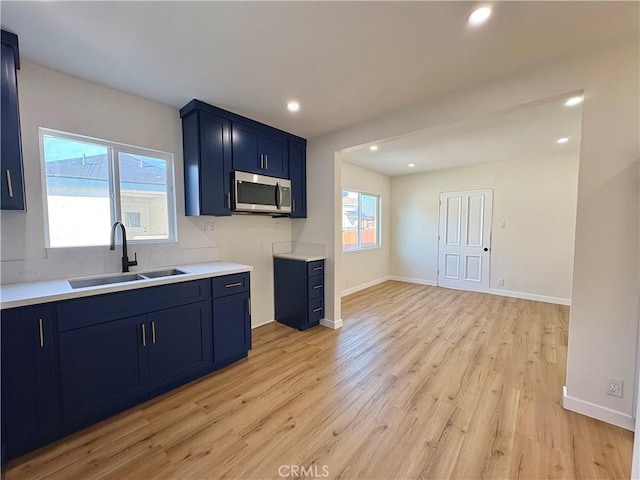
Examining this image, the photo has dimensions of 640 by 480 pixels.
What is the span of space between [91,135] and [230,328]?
208cm

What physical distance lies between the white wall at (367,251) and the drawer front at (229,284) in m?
2.78

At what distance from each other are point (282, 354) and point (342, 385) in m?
0.80

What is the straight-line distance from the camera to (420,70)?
6.73ft

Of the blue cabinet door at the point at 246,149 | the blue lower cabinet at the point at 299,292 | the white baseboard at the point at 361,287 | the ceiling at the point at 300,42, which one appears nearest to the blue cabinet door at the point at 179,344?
the blue lower cabinet at the point at 299,292

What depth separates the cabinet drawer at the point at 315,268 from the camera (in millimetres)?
3377

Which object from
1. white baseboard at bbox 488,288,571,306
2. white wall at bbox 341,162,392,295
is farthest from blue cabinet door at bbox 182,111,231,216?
white baseboard at bbox 488,288,571,306

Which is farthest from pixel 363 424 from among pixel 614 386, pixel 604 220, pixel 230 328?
pixel 604 220

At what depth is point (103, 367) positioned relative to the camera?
181cm

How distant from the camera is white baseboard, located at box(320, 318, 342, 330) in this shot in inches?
138

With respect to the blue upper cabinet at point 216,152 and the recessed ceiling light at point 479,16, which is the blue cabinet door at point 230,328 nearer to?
the blue upper cabinet at point 216,152

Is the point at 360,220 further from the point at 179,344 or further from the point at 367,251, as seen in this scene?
the point at 179,344

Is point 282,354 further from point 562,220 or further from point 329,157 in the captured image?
point 562,220

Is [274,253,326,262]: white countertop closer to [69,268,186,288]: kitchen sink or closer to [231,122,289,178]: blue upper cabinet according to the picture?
[231,122,289,178]: blue upper cabinet

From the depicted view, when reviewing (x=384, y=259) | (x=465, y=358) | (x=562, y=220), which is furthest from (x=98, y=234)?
(x=562, y=220)
